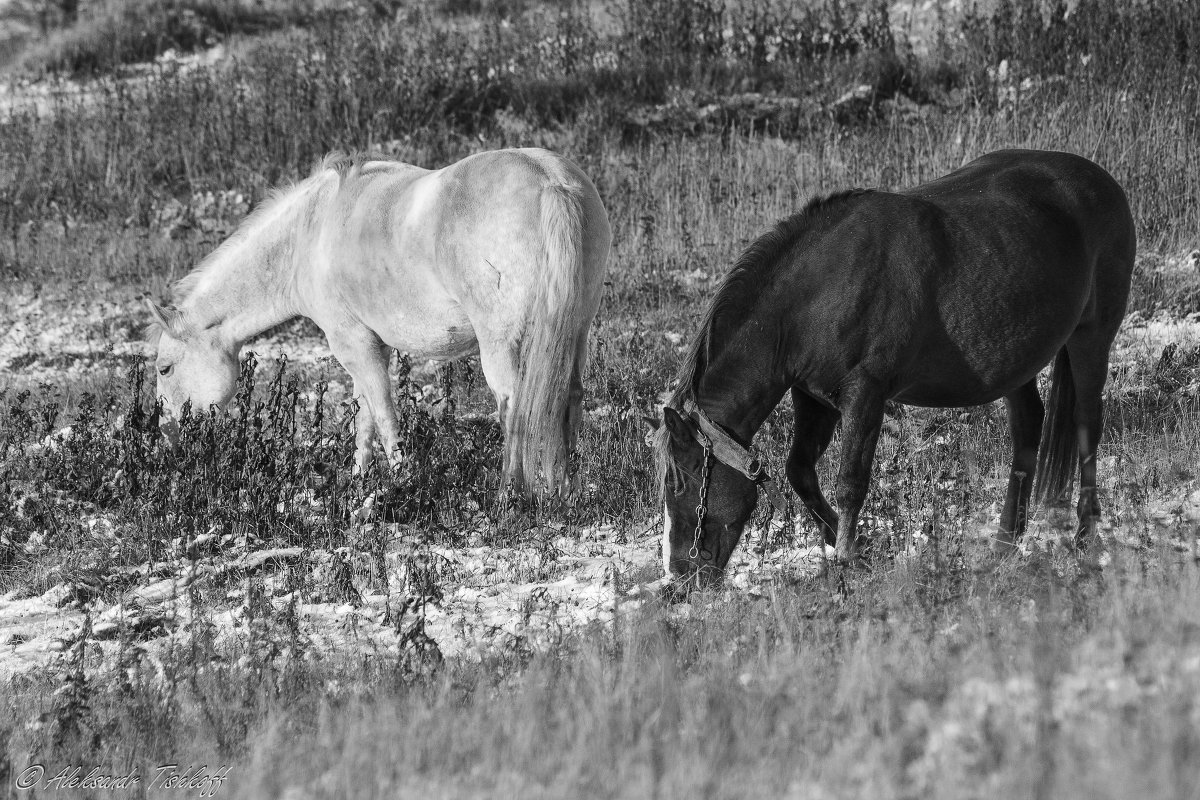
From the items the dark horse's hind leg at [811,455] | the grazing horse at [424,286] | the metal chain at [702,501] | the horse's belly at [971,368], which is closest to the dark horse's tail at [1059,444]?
the horse's belly at [971,368]

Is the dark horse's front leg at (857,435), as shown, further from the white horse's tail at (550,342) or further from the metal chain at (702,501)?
the white horse's tail at (550,342)

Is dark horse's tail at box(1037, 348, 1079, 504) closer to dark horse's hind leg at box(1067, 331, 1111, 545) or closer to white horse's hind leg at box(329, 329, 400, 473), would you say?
dark horse's hind leg at box(1067, 331, 1111, 545)

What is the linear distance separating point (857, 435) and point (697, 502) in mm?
654

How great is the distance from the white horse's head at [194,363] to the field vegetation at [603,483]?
0.86 ft

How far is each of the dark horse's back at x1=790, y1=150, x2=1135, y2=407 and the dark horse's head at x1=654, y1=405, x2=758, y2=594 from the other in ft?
1.63

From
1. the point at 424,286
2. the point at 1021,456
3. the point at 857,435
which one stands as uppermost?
the point at 424,286

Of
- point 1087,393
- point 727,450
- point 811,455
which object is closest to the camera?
point 727,450

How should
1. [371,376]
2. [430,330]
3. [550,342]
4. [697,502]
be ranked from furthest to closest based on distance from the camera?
[371,376] < [430,330] < [550,342] < [697,502]

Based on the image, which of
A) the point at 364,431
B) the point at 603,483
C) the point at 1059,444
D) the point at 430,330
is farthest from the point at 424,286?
the point at 1059,444

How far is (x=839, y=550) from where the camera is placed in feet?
15.5

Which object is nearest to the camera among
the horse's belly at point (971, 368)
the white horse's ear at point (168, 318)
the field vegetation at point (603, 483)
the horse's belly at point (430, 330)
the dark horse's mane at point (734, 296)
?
the field vegetation at point (603, 483)

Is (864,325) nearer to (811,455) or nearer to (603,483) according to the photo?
(811,455)

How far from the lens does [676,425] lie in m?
4.38

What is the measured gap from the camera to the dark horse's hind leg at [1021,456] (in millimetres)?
5434
